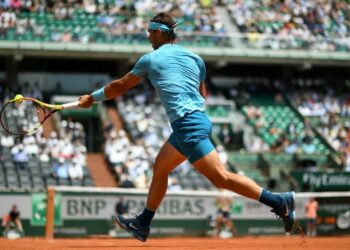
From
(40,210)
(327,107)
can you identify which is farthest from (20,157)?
(327,107)

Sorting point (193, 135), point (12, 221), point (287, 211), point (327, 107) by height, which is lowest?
point (327, 107)

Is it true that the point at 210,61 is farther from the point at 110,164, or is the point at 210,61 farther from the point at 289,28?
the point at 110,164

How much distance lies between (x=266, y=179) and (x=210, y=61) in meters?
6.21

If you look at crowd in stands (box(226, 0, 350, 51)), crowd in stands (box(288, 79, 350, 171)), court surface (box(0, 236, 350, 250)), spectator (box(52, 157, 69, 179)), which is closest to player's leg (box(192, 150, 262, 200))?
court surface (box(0, 236, 350, 250))

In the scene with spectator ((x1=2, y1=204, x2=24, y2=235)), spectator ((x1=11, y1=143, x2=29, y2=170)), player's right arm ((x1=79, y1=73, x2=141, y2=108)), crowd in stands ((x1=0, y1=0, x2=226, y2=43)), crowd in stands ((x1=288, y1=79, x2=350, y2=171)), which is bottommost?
crowd in stands ((x1=288, y1=79, x2=350, y2=171))

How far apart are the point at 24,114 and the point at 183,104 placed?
6.49ft

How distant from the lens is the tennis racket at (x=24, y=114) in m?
8.98

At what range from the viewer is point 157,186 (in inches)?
354

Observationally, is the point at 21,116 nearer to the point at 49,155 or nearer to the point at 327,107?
the point at 49,155

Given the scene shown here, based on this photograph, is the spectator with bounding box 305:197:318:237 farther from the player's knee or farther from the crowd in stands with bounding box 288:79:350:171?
the player's knee

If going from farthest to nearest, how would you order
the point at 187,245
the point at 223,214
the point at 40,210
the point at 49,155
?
the point at 49,155 < the point at 223,214 < the point at 40,210 < the point at 187,245

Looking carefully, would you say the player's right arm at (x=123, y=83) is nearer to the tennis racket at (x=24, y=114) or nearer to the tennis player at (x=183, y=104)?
the tennis player at (x=183, y=104)

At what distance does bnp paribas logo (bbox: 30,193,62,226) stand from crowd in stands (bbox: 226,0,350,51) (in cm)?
1294

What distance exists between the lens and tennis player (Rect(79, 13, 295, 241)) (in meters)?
8.16
